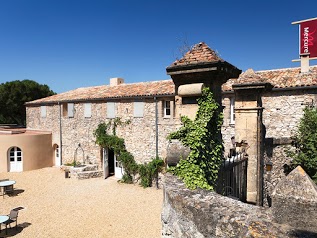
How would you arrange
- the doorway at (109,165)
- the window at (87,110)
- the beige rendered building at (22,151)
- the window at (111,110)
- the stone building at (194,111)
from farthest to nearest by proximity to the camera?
the beige rendered building at (22,151) < the window at (87,110) < the doorway at (109,165) < the window at (111,110) < the stone building at (194,111)

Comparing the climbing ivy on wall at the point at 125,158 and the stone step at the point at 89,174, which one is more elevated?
the climbing ivy on wall at the point at 125,158

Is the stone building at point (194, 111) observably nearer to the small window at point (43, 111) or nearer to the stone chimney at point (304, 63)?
the small window at point (43, 111)

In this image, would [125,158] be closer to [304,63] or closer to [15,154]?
[15,154]

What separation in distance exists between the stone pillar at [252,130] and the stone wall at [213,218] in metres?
2.78

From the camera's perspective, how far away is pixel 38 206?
12.0m

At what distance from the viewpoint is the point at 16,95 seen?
33.9m

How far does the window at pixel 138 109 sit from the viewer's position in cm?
1563

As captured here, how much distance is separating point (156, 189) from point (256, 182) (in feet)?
33.5

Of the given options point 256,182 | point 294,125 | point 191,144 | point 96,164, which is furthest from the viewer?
point 96,164

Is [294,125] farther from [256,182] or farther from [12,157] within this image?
[12,157]

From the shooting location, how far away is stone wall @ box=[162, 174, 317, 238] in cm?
188

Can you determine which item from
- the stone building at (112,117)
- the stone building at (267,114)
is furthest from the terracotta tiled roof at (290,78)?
the stone building at (112,117)

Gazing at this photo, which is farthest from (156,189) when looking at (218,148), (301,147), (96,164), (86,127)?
(218,148)

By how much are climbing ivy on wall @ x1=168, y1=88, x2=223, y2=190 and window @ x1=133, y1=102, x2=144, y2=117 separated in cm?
1207
